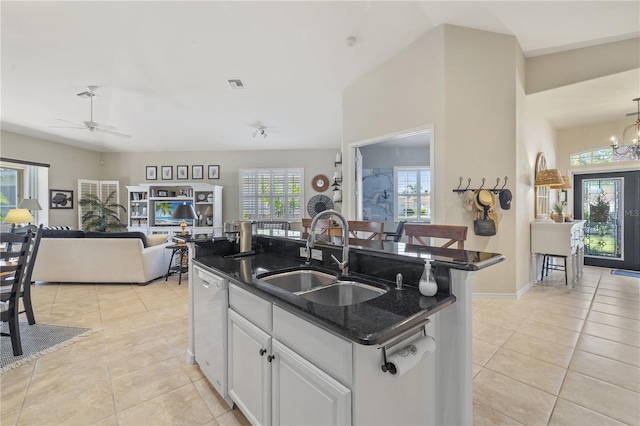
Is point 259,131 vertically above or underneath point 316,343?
above

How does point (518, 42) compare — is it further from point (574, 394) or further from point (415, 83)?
point (574, 394)

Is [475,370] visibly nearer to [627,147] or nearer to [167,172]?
[627,147]

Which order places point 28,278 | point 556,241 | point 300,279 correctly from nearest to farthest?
point 300,279, point 28,278, point 556,241

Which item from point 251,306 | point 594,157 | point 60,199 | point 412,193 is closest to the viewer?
point 251,306

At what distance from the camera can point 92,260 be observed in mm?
4176

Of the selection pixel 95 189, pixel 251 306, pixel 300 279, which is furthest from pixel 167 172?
pixel 251 306

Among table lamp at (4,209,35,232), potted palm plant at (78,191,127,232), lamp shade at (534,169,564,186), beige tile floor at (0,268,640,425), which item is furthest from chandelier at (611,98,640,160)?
potted palm plant at (78,191,127,232)

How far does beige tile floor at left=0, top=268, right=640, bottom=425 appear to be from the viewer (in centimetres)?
167

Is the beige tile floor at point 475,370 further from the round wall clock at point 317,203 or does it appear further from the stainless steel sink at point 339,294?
the round wall clock at point 317,203

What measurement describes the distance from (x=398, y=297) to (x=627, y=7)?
3818 mm

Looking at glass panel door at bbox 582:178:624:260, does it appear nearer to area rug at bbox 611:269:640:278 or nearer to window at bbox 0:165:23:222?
area rug at bbox 611:269:640:278

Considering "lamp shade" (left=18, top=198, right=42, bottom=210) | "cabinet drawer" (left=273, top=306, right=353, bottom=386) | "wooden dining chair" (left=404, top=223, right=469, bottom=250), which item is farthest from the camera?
"lamp shade" (left=18, top=198, right=42, bottom=210)

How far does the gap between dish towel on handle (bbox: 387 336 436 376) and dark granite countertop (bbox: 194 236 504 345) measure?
11 cm

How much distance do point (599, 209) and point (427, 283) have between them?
6.24 m
